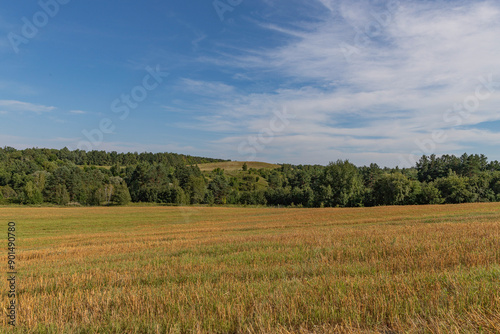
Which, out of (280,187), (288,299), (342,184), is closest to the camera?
(288,299)

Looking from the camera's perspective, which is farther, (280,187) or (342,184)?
(280,187)

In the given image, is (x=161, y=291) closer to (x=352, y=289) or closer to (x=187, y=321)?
(x=187, y=321)

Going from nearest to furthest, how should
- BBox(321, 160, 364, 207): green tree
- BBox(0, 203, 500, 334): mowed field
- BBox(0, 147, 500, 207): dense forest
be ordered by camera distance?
1. BBox(0, 203, 500, 334): mowed field
2. BBox(0, 147, 500, 207): dense forest
3. BBox(321, 160, 364, 207): green tree

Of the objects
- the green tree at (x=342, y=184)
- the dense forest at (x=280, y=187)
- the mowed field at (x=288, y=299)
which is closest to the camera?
the mowed field at (x=288, y=299)

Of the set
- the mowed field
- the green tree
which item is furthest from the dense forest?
the mowed field

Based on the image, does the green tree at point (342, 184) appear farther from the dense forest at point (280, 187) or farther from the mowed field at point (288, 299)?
the mowed field at point (288, 299)

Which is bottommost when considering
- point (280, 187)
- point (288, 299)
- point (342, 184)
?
point (280, 187)

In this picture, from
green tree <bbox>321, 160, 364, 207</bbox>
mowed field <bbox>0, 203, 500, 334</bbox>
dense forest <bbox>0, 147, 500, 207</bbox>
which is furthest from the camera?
green tree <bbox>321, 160, 364, 207</bbox>

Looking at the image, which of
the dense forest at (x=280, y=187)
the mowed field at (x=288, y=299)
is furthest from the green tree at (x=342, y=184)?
the mowed field at (x=288, y=299)

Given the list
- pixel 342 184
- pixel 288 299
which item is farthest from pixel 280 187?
pixel 288 299

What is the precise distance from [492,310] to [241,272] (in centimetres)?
600

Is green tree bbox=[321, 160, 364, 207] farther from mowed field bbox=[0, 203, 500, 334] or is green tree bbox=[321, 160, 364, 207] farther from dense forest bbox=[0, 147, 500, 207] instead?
mowed field bbox=[0, 203, 500, 334]

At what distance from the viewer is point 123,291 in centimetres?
743

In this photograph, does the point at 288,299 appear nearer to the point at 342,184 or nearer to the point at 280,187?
the point at 342,184
